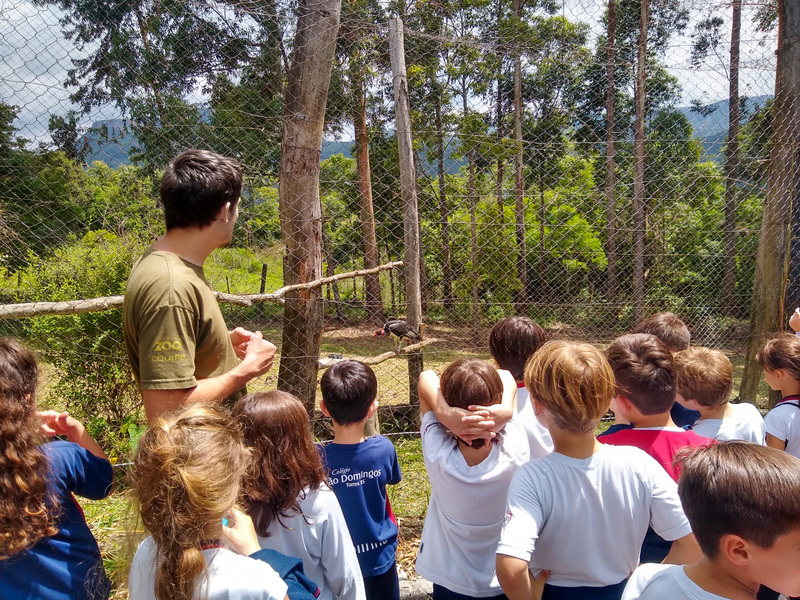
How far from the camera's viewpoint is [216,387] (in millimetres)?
1356

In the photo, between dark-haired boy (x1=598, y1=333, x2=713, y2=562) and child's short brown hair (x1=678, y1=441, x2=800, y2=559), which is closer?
child's short brown hair (x1=678, y1=441, x2=800, y2=559)

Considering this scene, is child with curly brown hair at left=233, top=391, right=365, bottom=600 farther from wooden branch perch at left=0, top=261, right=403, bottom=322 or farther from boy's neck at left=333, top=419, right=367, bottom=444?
wooden branch perch at left=0, top=261, right=403, bottom=322

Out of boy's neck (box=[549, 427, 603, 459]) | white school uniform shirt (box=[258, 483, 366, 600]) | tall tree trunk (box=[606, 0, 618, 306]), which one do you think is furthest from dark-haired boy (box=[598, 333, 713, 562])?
tall tree trunk (box=[606, 0, 618, 306])

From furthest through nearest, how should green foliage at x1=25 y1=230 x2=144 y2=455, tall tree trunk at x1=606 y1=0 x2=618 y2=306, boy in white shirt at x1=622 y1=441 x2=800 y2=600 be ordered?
tall tree trunk at x1=606 y1=0 x2=618 y2=306
green foliage at x1=25 y1=230 x2=144 y2=455
boy in white shirt at x1=622 y1=441 x2=800 y2=600

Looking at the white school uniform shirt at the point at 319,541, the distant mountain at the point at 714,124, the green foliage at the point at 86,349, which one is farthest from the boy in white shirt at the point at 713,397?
the green foliage at the point at 86,349

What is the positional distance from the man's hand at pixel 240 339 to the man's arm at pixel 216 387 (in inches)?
2.8

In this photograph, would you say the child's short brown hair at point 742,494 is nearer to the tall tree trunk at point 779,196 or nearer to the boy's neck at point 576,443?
the boy's neck at point 576,443

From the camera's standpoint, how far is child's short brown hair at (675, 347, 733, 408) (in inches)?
68.1

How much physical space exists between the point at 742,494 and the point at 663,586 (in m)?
0.21

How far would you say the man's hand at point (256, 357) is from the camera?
4.70ft

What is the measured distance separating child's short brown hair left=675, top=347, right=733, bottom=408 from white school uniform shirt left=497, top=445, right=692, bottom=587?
2.13ft

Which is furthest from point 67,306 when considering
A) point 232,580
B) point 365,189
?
point 365,189

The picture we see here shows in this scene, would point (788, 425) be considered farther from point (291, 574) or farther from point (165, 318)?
point (165, 318)

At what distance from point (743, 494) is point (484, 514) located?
2.33 feet
